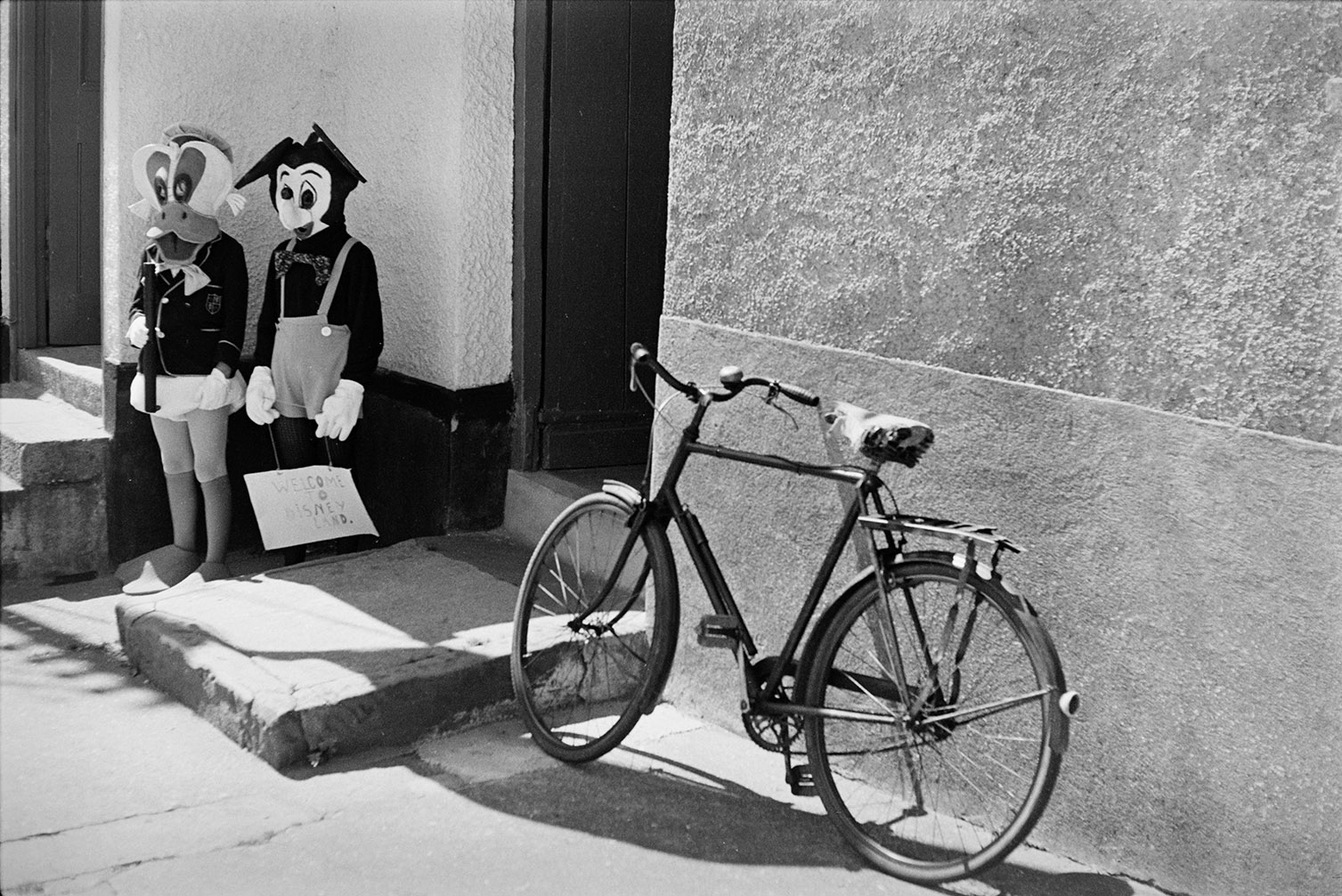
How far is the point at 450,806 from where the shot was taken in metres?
3.65

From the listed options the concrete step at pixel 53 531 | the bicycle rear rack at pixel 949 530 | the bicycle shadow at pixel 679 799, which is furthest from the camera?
the concrete step at pixel 53 531

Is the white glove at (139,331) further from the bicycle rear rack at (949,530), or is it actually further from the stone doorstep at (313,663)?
the bicycle rear rack at (949,530)

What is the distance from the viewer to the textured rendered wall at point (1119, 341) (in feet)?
9.46

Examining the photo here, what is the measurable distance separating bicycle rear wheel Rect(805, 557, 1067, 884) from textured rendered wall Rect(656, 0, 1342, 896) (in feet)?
0.51

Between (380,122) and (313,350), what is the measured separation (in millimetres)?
1115

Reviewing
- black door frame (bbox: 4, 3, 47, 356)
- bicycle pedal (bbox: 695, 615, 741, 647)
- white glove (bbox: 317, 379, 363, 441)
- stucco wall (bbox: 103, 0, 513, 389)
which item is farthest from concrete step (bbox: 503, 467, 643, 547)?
black door frame (bbox: 4, 3, 47, 356)

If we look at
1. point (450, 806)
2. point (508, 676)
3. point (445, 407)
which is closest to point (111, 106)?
point (445, 407)

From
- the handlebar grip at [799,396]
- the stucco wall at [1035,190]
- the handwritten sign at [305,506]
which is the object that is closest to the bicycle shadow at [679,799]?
the handlebar grip at [799,396]

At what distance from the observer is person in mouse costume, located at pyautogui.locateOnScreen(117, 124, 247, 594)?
5.77m

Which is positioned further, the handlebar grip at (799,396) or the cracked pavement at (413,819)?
the handlebar grip at (799,396)

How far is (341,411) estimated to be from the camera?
5.64 m

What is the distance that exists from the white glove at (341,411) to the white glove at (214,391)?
0.44 metres

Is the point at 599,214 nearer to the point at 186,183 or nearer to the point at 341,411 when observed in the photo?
the point at 341,411

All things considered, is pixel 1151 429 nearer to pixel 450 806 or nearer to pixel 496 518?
pixel 450 806
